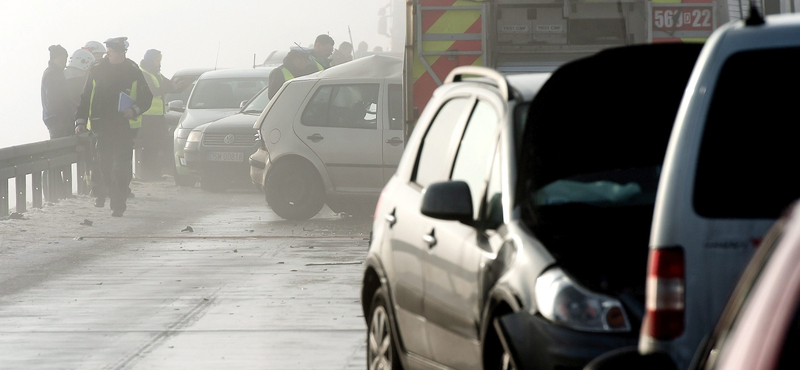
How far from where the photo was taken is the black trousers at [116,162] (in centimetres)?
1623

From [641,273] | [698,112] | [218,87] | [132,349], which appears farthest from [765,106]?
[218,87]

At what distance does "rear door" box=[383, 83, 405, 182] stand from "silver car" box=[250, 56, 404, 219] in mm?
11

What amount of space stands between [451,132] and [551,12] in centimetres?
636

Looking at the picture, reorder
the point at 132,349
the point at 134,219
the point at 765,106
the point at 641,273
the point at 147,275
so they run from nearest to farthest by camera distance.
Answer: the point at 765,106, the point at 641,273, the point at 132,349, the point at 147,275, the point at 134,219

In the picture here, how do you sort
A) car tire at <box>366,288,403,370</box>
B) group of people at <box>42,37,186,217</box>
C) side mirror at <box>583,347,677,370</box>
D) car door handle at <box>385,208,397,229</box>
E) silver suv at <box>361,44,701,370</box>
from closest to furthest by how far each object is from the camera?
side mirror at <box>583,347,677,370</box> < silver suv at <box>361,44,701,370</box> < car tire at <box>366,288,403,370</box> < car door handle at <box>385,208,397,229</box> < group of people at <box>42,37,186,217</box>

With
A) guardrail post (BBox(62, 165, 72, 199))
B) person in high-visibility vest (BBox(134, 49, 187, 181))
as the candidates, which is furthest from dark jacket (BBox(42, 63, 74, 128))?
person in high-visibility vest (BBox(134, 49, 187, 181))

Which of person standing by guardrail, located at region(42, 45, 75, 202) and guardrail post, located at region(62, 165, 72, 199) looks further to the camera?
person standing by guardrail, located at region(42, 45, 75, 202)

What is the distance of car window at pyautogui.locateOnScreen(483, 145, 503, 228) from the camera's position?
181 inches

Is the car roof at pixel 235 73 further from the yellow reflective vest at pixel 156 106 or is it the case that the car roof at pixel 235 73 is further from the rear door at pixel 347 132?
the rear door at pixel 347 132

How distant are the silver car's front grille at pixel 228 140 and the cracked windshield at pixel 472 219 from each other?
1.07 meters

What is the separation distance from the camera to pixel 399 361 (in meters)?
5.38

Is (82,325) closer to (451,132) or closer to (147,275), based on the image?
(147,275)

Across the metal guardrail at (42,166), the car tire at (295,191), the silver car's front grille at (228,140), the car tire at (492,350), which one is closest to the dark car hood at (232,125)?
the silver car's front grille at (228,140)

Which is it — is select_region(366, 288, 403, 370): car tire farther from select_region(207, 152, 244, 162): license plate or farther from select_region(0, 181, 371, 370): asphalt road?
select_region(207, 152, 244, 162): license plate
